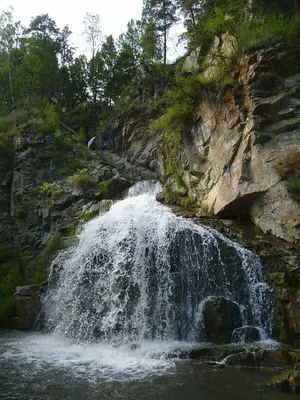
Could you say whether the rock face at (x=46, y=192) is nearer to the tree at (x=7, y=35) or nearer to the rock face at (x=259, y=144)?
the rock face at (x=259, y=144)

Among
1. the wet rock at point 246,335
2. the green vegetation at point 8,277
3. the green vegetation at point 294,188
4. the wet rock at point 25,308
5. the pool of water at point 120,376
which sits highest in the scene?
the green vegetation at point 294,188

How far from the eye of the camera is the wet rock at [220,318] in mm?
9403

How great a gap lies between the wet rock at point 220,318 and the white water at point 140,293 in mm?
230

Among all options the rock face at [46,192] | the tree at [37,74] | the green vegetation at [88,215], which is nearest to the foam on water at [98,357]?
the green vegetation at [88,215]

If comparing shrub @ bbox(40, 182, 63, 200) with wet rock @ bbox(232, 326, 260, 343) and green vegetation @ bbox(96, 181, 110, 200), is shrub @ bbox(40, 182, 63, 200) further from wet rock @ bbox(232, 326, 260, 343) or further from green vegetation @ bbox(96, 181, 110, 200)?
wet rock @ bbox(232, 326, 260, 343)

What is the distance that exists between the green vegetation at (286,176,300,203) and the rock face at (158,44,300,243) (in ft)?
0.76

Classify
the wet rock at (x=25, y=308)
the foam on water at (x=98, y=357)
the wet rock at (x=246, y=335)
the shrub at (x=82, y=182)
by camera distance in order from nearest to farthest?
the foam on water at (x=98, y=357)
the wet rock at (x=246, y=335)
the wet rock at (x=25, y=308)
the shrub at (x=82, y=182)

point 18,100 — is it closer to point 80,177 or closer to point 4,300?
point 80,177

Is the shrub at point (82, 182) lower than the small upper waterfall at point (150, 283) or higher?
higher

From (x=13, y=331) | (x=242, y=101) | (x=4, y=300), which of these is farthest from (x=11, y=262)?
(x=242, y=101)

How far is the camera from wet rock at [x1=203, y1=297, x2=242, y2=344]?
9.40 metres

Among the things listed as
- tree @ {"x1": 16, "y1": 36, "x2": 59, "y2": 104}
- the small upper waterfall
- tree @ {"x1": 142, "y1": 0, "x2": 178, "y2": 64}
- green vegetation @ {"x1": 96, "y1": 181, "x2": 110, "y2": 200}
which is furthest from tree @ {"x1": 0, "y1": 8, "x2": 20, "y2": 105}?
the small upper waterfall

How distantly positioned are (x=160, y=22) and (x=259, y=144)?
68.4 ft

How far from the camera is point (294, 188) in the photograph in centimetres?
1126
